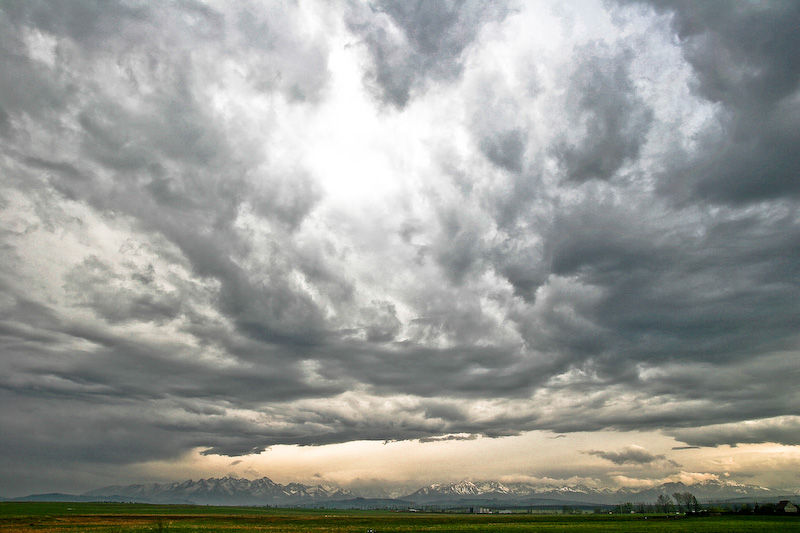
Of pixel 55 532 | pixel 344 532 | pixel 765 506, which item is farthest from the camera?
pixel 765 506

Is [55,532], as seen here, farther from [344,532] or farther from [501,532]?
[501,532]

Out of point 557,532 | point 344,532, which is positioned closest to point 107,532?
point 344,532

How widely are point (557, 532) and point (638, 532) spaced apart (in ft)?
56.6

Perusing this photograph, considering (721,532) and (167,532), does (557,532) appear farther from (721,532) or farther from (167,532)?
(167,532)

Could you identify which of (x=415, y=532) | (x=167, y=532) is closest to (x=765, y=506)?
(x=415, y=532)

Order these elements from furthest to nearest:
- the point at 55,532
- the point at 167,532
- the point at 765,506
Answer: the point at 765,506, the point at 167,532, the point at 55,532

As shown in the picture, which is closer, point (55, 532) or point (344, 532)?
point (55, 532)

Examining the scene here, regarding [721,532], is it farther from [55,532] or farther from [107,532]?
[55,532]

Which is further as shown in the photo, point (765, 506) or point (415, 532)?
point (765, 506)

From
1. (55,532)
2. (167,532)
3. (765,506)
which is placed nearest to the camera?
(55,532)

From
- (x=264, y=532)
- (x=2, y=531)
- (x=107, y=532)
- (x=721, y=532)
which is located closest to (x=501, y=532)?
(x=721, y=532)

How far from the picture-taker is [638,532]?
10219 centimetres

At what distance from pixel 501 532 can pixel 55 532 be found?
9253cm

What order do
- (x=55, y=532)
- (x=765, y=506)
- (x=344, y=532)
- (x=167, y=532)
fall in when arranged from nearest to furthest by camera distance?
(x=55, y=532), (x=167, y=532), (x=344, y=532), (x=765, y=506)
